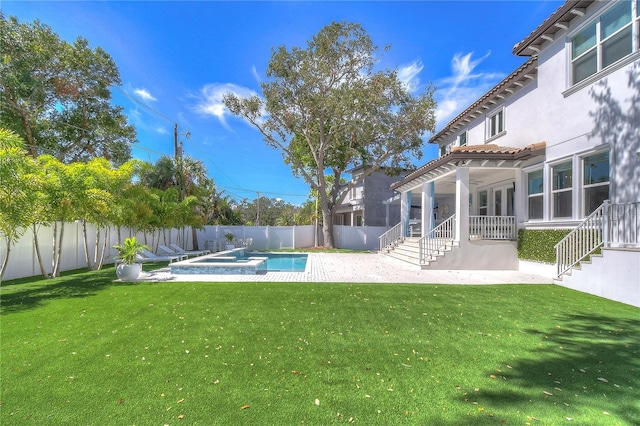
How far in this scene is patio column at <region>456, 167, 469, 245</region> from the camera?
1223 cm

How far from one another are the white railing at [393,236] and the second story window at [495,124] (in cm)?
692

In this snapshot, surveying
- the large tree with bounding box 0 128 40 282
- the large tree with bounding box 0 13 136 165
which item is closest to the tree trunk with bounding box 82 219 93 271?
the large tree with bounding box 0 128 40 282

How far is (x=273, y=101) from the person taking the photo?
22.0 metres

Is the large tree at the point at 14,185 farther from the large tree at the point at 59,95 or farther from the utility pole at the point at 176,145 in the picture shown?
the utility pole at the point at 176,145

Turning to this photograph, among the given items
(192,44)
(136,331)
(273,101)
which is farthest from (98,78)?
(136,331)

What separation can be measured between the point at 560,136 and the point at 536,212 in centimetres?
286

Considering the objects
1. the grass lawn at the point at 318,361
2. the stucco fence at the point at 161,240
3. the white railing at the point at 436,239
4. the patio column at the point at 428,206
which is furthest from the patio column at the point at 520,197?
the stucco fence at the point at 161,240

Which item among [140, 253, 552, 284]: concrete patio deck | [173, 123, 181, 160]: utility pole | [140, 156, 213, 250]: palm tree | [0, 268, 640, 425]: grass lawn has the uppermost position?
[173, 123, 181, 160]: utility pole

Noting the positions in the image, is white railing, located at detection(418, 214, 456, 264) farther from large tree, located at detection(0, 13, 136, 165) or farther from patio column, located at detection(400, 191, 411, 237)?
large tree, located at detection(0, 13, 136, 165)

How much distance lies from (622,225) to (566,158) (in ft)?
9.90

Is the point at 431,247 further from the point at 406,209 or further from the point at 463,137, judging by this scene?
the point at 463,137

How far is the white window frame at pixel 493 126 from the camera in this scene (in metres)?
13.9

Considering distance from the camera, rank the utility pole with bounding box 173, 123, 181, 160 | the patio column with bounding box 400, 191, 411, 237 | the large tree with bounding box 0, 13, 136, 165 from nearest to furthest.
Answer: the large tree with bounding box 0, 13, 136, 165
the patio column with bounding box 400, 191, 411, 237
the utility pole with bounding box 173, 123, 181, 160

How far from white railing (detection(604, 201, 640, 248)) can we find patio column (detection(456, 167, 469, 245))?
14.5ft
